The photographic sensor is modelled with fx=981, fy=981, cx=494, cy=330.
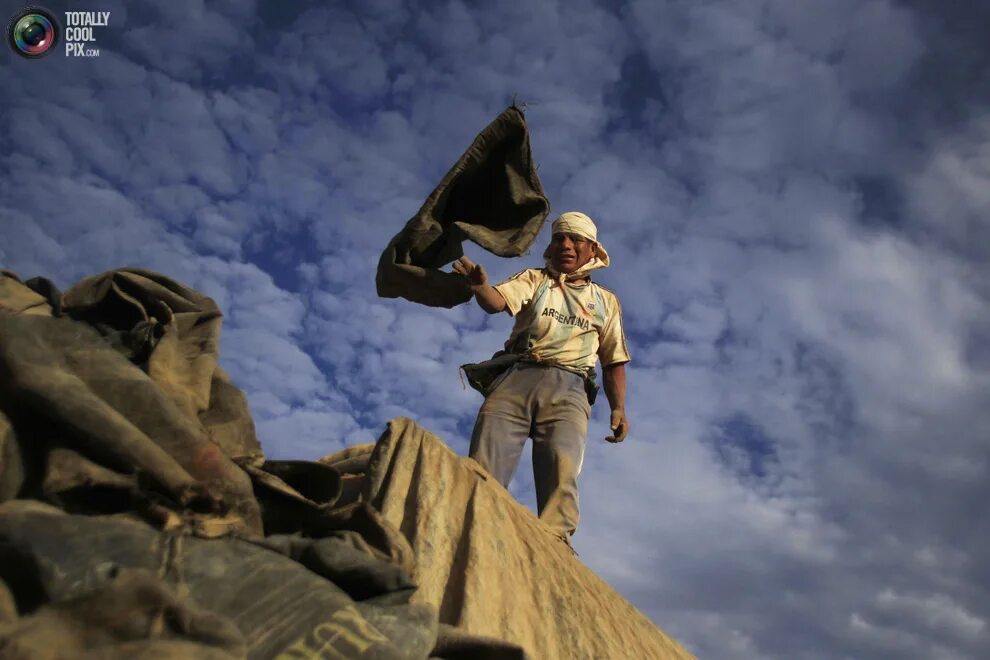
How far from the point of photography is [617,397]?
5.89 metres

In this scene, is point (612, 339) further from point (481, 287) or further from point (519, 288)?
point (481, 287)

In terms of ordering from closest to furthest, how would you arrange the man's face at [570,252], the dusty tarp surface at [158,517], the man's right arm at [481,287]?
the dusty tarp surface at [158,517], the man's right arm at [481,287], the man's face at [570,252]

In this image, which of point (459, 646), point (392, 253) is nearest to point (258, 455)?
point (459, 646)

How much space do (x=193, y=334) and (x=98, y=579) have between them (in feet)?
4.16

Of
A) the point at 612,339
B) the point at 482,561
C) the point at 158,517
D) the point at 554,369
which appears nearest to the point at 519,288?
the point at 554,369

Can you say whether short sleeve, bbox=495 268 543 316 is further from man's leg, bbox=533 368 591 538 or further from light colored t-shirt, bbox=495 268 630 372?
man's leg, bbox=533 368 591 538

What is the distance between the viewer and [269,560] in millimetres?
2328

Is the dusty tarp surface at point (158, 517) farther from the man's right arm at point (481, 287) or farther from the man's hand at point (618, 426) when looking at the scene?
the man's hand at point (618, 426)

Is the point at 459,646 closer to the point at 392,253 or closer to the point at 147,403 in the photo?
the point at 147,403

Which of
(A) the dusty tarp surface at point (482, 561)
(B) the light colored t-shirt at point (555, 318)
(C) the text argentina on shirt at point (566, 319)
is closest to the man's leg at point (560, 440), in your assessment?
(B) the light colored t-shirt at point (555, 318)

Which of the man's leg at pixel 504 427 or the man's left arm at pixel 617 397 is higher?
the man's left arm at pixel 617 397

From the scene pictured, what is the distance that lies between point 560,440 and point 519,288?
86 centimetres

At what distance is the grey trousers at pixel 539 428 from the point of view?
4.99 metres

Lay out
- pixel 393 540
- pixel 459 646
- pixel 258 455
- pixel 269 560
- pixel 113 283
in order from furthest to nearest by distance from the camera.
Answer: pixel 113 283 → pixel 258 455 → pixel 393 540 → pixel 459 646 → pixel 269 560
